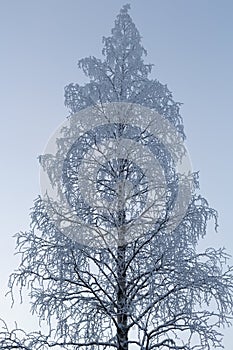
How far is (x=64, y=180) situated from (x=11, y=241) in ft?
4.72

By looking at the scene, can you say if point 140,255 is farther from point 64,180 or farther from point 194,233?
point 64,180

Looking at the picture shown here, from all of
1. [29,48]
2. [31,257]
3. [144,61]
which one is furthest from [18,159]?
[31,257]

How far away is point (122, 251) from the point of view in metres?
8.77

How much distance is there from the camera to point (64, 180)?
9.16m

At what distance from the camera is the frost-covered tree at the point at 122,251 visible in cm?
818

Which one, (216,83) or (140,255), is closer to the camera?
(140,255)

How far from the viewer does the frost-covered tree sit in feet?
26.8

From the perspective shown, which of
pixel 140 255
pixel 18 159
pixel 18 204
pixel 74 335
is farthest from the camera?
pixel 18 159

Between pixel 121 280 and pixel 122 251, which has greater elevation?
pixel 122 251

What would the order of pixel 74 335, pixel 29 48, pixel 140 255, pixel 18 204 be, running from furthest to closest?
1. pixel 29 48
2. pixel 18 204
3. pixel 140 255
4. pixel 74 335

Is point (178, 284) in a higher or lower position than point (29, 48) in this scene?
lower

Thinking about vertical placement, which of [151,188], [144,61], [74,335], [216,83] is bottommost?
[74,335]

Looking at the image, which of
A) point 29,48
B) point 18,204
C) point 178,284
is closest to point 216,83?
point 29,48

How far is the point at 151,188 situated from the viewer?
9.13m
